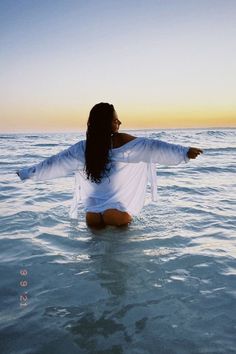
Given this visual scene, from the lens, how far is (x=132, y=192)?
18.2ft

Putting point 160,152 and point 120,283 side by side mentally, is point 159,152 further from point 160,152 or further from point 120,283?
point 120,283

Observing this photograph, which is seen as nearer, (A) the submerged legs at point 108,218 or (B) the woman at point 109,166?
(B) the woman at point 109,166

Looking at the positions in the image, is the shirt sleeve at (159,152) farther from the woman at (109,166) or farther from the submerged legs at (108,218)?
the submerged legs at (108,218)

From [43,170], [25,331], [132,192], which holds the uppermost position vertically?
[43,170]

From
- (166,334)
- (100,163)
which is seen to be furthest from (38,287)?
(100,163)

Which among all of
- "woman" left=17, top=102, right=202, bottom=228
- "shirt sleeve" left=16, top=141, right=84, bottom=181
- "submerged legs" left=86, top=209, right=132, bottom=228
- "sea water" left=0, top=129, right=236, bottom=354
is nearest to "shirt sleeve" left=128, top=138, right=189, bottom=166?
"woman" left=17, top=102, right=202, bottom=228

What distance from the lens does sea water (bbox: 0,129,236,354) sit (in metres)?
2.71

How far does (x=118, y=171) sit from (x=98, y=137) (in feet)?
2.34

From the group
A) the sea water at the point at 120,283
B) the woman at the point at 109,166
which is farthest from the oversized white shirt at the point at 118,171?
the sea water at the point at 120,283

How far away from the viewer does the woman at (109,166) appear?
474cm

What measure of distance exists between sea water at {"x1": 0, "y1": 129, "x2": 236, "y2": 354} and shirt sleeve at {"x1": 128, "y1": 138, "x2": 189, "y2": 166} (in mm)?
1120

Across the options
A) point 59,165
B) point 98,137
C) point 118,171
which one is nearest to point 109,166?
point 118,171

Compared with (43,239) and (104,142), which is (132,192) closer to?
(104,142)

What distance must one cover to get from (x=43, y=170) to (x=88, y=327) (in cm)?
278
